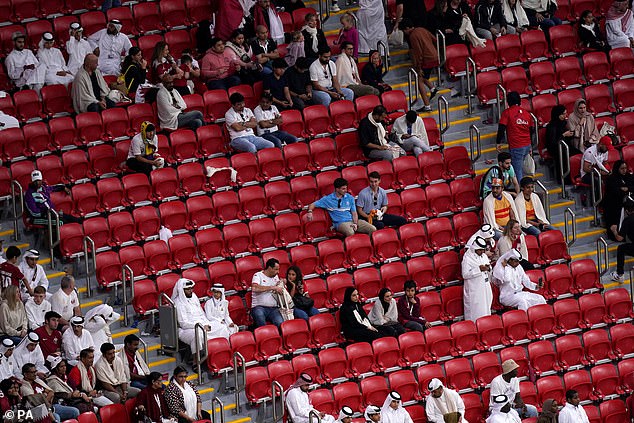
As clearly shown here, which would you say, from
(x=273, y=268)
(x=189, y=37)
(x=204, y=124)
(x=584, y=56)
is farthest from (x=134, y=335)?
(x=584, y=56)

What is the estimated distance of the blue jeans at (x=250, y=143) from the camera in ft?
90.9

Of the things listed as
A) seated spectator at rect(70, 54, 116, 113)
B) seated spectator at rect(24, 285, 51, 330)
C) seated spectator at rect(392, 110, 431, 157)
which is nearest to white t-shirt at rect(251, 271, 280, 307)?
seated spectator at rect(24, 285, 51, 330)

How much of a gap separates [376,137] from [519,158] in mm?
2564

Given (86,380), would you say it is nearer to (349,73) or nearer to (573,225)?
(349,73)

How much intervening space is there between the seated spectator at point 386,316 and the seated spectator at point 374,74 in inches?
209

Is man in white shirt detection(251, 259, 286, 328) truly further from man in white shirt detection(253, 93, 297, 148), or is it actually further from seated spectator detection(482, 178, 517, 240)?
seated spectator detection(482, 178, 517, 240)

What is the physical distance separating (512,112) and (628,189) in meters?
2.41

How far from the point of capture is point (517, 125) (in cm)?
2844

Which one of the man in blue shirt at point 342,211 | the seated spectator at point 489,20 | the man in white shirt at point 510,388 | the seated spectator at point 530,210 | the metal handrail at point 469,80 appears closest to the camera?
the man in white shirt at point 510,388

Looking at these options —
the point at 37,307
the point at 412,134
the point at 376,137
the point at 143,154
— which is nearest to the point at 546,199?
the point at 412,134

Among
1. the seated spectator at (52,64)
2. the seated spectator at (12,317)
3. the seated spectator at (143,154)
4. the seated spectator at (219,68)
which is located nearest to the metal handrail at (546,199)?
the seated spectator at (219,68)

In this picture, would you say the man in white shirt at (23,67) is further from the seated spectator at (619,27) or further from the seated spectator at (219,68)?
the seated spectator at (619,27)

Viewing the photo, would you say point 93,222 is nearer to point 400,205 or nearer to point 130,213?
point 130,213

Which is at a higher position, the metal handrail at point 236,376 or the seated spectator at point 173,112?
the seated spectator at point 173,112
